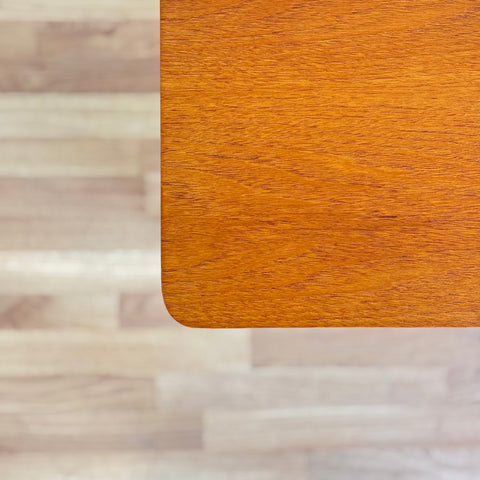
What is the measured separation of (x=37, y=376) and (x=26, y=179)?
13cm

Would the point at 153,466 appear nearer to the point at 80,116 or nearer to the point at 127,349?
the point at 127,349

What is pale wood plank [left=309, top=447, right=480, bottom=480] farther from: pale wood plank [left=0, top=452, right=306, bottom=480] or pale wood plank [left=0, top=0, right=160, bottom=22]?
pale wood plank [left=0, top=0, right=160, bottom=22]

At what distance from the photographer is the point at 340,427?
1.07 feet

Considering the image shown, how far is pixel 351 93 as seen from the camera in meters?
0.33

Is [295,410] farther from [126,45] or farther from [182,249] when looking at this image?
[126,45]

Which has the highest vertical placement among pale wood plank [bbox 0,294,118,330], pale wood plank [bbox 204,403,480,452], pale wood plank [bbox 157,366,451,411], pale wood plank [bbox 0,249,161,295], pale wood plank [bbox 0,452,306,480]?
pale wood plank [bbox 0,249,161,295]

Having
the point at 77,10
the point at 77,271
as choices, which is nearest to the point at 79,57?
the point at 77,10

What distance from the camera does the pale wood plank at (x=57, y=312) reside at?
0.32 meters

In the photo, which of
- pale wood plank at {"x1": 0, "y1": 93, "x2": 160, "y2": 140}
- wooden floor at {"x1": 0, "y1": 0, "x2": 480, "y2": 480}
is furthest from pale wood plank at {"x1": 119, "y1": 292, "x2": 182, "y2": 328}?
pale wood plank at {"x1": 0, "y1": 93, "x2": 160, "y2": 140}

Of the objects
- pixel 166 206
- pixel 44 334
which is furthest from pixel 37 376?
pixel 166 206

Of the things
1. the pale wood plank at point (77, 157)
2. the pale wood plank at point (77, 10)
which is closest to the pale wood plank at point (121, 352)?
the pale wood plank at point (77, 157)

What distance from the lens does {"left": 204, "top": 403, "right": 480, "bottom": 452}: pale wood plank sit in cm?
32

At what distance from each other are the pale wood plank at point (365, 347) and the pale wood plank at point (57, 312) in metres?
0.10

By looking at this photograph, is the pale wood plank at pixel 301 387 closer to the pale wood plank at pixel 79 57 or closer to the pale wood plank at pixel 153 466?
the pale wood plank at pixel 153 466
